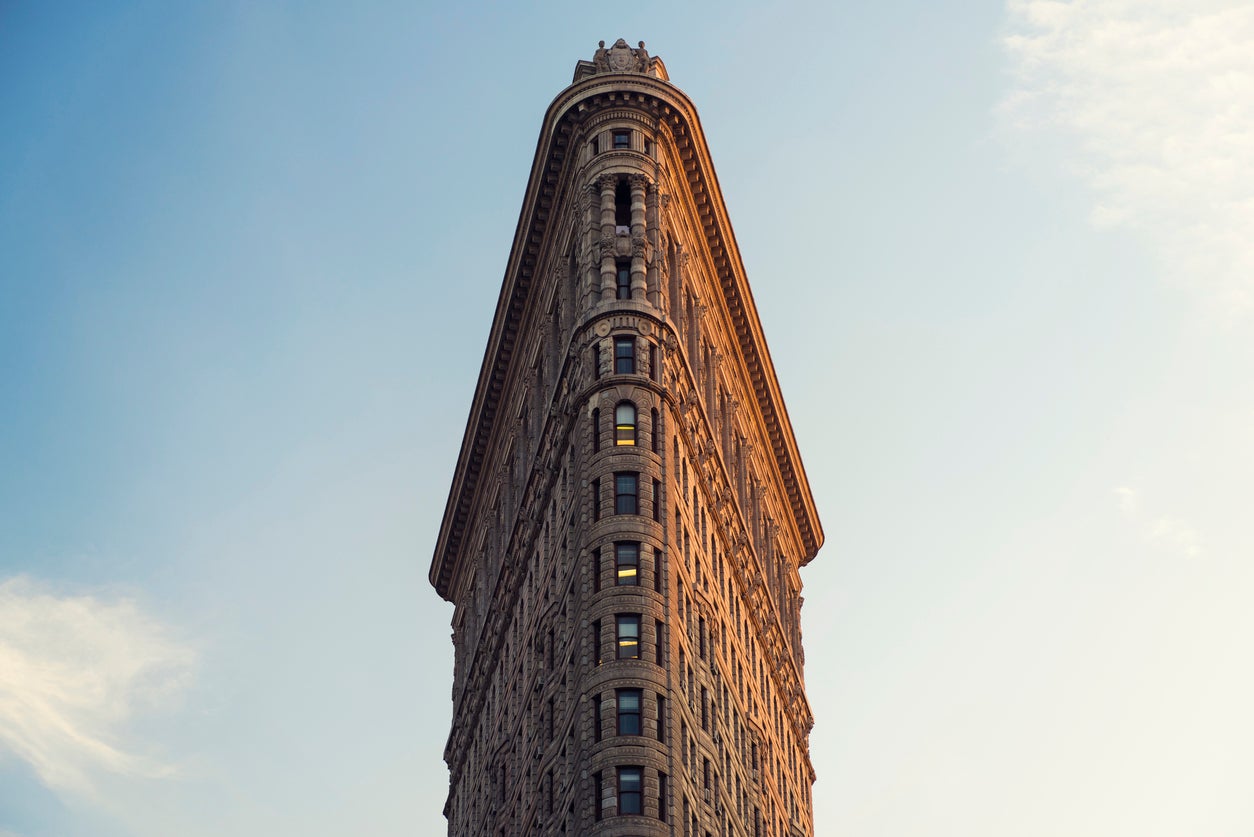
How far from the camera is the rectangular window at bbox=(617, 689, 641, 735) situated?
90.1 metres

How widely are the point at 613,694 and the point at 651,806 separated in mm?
6291

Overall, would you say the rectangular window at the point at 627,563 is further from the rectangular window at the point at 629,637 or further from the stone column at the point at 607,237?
the stone column at the point at 607,237

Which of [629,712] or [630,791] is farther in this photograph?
[629,712]

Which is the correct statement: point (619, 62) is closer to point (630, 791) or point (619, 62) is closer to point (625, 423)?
point (625, 423)

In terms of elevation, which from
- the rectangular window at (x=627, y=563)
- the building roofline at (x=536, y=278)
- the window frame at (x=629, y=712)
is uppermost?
the building roofline at (x=536, y=278)

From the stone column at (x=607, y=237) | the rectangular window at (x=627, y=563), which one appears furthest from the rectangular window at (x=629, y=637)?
the stone column at (x=607, y=237)

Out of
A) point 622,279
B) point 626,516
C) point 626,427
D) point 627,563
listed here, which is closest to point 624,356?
point 626,427

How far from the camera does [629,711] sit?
298 ft

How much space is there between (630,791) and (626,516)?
15569 mm

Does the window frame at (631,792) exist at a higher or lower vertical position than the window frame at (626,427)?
lower

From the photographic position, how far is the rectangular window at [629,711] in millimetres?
90062

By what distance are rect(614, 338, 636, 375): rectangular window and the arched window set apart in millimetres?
2282

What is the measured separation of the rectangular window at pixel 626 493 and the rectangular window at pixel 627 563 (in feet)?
7.07

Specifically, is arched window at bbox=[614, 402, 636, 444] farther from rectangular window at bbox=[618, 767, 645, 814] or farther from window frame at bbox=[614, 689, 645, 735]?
rectangular window at bbox=[618, 767, 645, 814]
